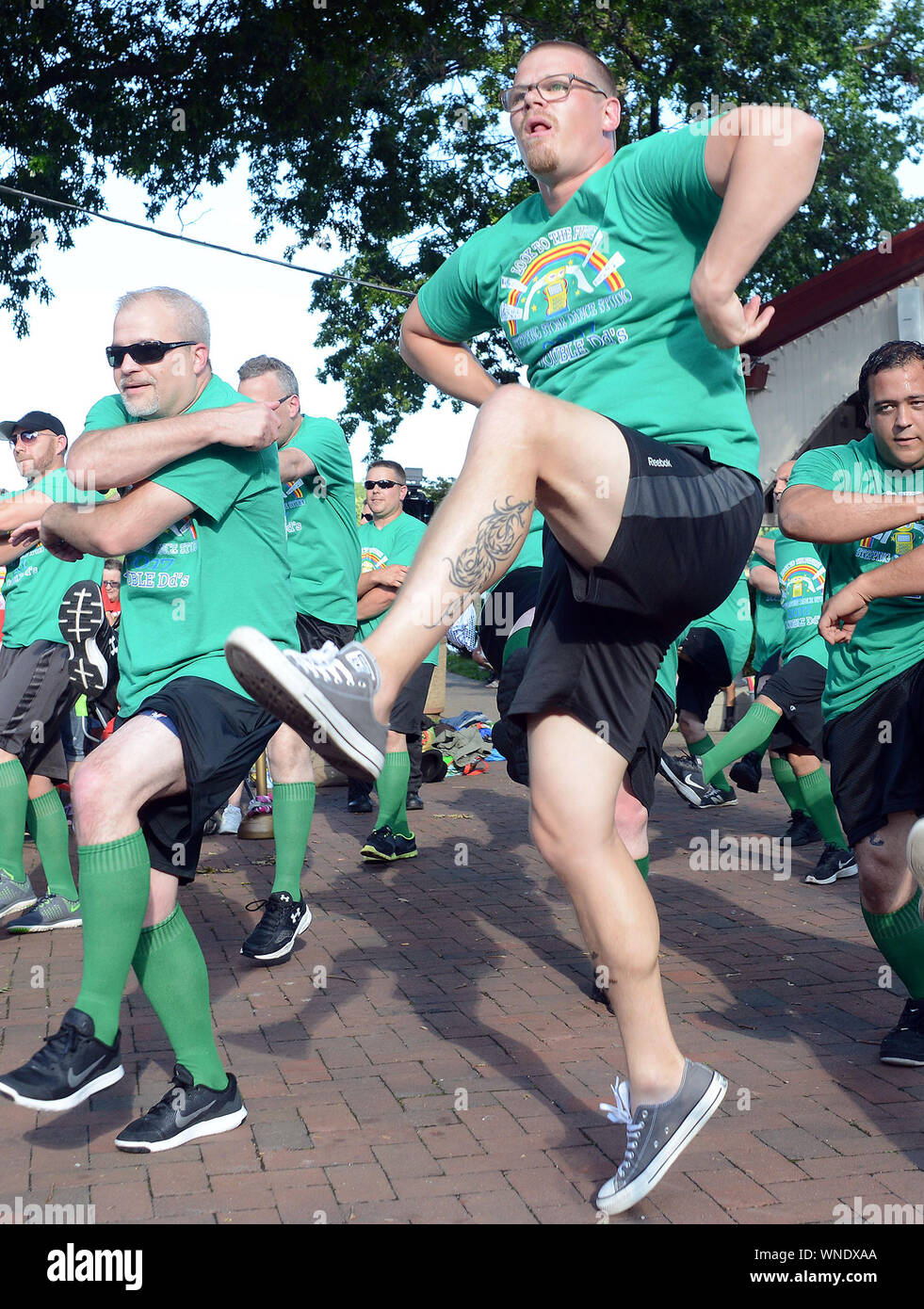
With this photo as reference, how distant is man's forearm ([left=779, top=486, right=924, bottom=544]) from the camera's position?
3.87 meters

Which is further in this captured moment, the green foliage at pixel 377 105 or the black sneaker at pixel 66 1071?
the green foliage at pixel 377 105

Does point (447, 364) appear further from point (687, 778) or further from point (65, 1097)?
point (687, 778)

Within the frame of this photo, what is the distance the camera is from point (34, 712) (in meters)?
6.19

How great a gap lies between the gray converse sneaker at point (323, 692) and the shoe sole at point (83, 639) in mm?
4100

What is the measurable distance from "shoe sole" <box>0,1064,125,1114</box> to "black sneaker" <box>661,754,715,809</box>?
5.69 m

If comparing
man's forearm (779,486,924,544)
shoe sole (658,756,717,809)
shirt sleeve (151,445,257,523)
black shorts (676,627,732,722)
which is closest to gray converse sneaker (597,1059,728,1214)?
man's forearm (779,486,924,544)

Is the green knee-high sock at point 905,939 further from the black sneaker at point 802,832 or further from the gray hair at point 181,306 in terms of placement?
the black sneaker at point 802,832

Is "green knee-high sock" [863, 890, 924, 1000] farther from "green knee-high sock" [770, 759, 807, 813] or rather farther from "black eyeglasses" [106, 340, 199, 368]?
"green knee-high sock" [770, 759, 807, 813]

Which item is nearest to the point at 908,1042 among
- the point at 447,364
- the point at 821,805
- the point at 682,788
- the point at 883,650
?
the point at 883,650

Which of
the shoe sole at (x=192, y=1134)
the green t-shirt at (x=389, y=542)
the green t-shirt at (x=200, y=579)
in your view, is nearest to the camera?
the shoe sole at (x=192, y=1134)

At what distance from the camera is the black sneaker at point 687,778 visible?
845cm

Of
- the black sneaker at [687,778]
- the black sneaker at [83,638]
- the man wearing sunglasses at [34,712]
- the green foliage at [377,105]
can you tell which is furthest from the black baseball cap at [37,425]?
the green foliage at [377,105]

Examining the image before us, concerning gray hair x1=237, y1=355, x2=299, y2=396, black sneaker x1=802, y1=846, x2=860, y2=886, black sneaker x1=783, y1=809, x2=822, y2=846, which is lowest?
Result: black sneaker x1=783, y1=809, x2=822, y2=846

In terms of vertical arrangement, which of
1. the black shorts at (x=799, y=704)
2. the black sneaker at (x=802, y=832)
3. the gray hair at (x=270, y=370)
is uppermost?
the gray hair at (x=270, y=370)
